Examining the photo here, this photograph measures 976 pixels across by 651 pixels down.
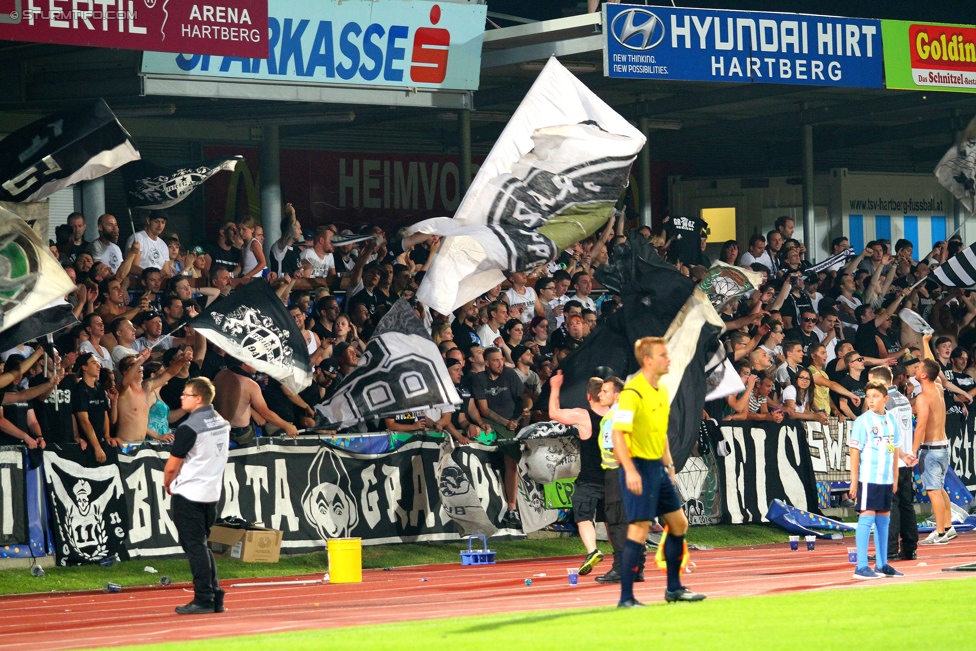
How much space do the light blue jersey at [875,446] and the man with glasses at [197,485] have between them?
5.53 m

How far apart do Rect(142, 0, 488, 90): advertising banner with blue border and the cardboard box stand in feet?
20.9

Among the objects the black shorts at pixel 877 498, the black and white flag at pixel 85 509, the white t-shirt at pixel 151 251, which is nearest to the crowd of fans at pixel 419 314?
the white t-shirt at pixel 151 251

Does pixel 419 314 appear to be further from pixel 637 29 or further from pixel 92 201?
pixel 92 201

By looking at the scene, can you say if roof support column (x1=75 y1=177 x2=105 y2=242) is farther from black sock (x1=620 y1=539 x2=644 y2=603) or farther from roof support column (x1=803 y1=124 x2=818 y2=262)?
black sock (x1=620 y1=539 x2=644 y2=603)

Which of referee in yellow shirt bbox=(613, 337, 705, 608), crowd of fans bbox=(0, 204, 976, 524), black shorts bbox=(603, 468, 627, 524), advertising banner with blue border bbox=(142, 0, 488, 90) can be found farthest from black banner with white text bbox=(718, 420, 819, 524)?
referee in yellow shirt bbox=(613, 337, 705, 608)

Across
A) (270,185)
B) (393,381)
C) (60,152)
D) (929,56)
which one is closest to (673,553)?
(393,381)

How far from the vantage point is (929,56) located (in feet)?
81.5

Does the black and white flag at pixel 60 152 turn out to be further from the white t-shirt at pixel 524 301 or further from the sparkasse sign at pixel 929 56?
the sparkasse sign at pixel 929 56

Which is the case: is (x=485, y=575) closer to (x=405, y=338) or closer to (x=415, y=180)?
(x=405, y=338)

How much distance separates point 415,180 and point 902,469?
15.6 metres

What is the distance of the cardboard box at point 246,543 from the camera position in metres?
16.4

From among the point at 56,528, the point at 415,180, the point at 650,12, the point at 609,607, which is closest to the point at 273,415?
the point at 56,528

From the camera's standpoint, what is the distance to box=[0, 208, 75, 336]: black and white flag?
15.4 m

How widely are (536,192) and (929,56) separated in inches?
357
